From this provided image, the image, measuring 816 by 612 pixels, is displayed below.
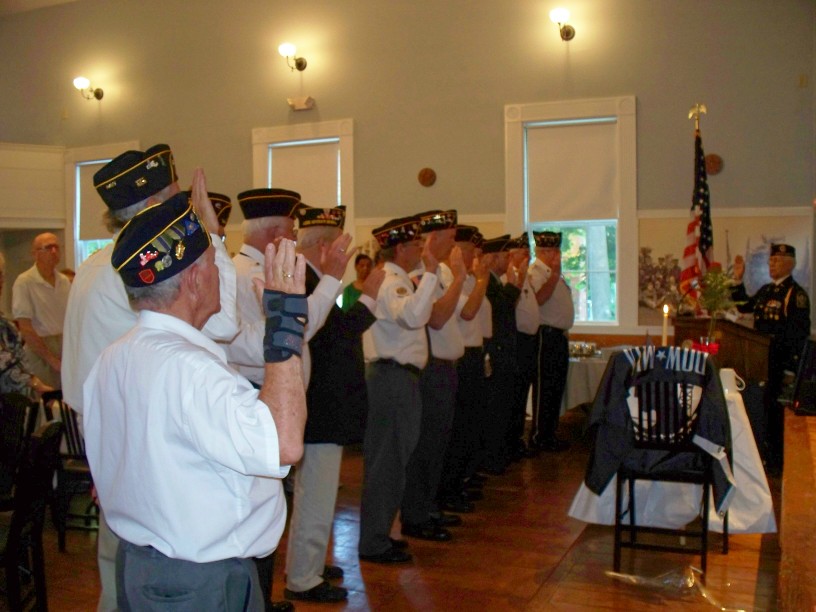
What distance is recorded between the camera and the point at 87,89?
11023mm

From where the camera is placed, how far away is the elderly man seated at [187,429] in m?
1.56

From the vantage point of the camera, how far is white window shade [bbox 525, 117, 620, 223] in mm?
8438

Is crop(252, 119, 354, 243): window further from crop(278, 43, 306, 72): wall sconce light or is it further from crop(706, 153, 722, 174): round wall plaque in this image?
crop(706, 153, 722, 174): round wall plaque

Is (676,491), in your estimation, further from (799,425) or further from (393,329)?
(393,329)

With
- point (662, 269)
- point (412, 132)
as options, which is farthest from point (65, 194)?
point (662, 269)

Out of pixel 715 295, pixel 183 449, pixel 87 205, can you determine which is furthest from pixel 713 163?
pixel 87 205

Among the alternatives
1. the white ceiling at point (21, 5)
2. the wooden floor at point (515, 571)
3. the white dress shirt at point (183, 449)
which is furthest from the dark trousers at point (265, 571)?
the white ceiling at point (21, 5)

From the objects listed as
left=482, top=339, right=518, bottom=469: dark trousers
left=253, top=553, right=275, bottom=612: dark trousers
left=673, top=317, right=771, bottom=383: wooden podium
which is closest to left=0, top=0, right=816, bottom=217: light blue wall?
left=673, top=317, right=771, bottom=383: wooden podium

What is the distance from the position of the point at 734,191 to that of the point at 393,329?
5077mm

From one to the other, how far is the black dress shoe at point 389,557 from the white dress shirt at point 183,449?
99.4 inches

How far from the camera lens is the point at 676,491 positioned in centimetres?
443

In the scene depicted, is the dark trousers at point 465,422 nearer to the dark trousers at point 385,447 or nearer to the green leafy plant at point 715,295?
the dark trousers at point 385,447

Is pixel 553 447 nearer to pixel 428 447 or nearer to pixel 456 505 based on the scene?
pixel 456 505

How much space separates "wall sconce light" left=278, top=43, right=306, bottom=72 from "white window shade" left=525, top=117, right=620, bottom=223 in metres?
2.76
